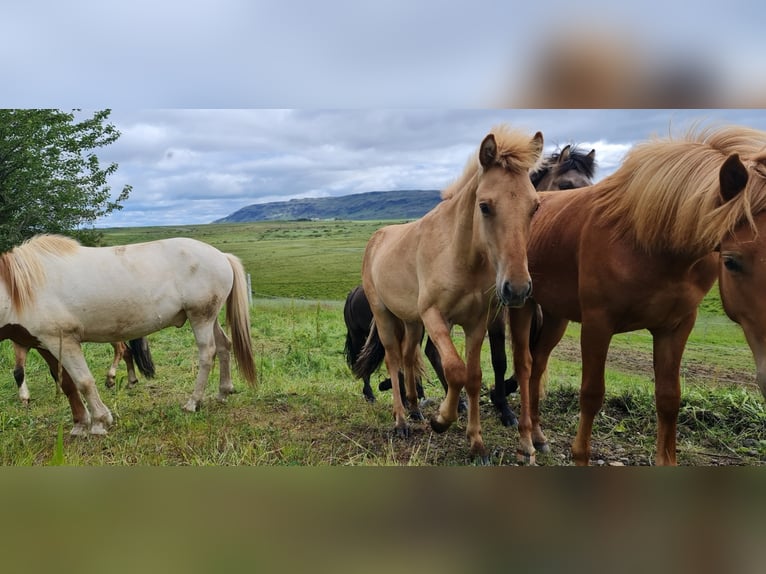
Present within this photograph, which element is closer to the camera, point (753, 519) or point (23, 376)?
point (753, 519)

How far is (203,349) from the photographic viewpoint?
3.29 m

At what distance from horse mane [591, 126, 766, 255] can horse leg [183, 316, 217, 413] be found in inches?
92.8

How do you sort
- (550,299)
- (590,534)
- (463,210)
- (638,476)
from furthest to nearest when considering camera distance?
(550,299) < (463,210) < (638,476) < (590,534)

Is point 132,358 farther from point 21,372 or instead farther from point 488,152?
point 488,152

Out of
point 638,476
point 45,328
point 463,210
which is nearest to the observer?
point 638,476

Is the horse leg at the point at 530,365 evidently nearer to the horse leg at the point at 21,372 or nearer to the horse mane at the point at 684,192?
the horse mane at the point at 684,192

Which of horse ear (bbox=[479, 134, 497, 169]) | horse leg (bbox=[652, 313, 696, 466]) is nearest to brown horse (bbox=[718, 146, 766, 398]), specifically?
horse leg (bbox=[652, 313, 696, 466])

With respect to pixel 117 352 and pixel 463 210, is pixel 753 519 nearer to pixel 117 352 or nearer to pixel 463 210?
pixel 463 210

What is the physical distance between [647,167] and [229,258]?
2.42 m

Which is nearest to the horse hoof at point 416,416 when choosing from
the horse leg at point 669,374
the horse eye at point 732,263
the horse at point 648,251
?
the horse at point 648,251

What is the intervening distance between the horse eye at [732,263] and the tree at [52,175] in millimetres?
2890

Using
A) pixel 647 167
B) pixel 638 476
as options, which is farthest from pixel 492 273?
pixel 638 476

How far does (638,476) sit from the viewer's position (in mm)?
1776
